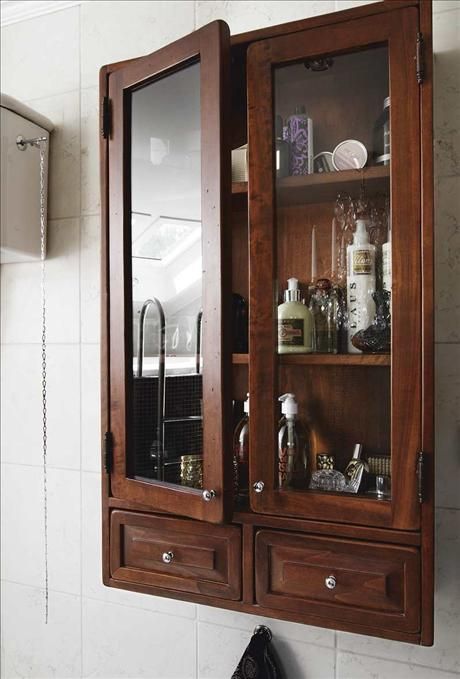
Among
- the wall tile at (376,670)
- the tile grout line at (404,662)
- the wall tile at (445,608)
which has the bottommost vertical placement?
the wall tile at (376,670)

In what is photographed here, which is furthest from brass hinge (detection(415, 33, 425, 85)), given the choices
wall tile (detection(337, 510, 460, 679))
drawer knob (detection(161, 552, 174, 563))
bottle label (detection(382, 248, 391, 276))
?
drawer knob (detection(161, 552, 174, 563))

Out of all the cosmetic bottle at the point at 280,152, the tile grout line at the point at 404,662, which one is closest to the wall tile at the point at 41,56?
the cosmetic bottle at the point at 280,152

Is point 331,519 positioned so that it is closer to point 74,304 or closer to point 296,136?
point 296,136

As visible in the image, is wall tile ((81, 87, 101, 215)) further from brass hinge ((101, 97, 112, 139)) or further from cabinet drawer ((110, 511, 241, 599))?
cabinet drawer ((110, 511, 241, 599))

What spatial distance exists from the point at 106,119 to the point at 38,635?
4.23 ft

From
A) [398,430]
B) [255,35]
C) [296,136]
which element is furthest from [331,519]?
[255,35]

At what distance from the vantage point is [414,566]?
99 cm

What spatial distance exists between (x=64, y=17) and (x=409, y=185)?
1101mm

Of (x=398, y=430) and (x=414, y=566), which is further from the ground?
(x=398, y=430)

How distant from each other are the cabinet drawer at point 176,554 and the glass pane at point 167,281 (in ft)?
0.34

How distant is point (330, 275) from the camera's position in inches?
42.4

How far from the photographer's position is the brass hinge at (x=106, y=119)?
119 cm

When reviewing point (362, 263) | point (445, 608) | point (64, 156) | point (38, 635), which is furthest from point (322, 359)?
point (38, 635)

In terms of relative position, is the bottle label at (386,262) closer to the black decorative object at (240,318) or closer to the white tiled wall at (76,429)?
the black decorative object at (240,318)
